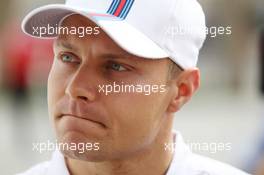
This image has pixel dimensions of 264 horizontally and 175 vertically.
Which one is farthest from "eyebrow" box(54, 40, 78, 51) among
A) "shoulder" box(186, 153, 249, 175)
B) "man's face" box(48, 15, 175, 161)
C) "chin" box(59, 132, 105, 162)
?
"shoulder" box(186, 153, 249, 175)

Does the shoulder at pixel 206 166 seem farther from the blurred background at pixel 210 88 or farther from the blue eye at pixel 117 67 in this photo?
the blue eye at pixel 117 67

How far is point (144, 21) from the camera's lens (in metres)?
0.92

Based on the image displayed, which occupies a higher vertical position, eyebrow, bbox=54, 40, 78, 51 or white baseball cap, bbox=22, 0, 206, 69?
white baseball cap, bbox=22, 0, 206, 69

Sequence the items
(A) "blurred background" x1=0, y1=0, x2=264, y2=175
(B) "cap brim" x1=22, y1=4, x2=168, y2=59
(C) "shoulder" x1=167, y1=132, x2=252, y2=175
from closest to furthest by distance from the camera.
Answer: (B) "cap brim" x1=22, y1=4, x2=168, y2=59 → (C) "shoulder" x1=167, y1=132, x2=252, y2=175 → (A) "blurred background" x1=0, y1=0, x2=264, y2=175

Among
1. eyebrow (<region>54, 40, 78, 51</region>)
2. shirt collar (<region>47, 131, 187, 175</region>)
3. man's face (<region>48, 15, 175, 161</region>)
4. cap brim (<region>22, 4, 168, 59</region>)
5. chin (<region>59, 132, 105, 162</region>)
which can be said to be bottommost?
shirt collar (<region>47, 131, 187, 175</region>)

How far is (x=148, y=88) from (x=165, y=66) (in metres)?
0.04

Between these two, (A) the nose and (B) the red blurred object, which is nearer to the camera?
(A) the nose

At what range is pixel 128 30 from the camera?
0.91m

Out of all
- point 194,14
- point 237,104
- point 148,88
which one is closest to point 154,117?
point 148,88

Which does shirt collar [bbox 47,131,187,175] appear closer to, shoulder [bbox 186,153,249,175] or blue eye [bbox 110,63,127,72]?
shoulder [bbox 186,153,249,175]

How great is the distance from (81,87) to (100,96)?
3 cm

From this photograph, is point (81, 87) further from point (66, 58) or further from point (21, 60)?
point (21, 60)

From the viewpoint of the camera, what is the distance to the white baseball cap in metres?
0.90

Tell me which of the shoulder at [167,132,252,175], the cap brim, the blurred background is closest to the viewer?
the cap brim
